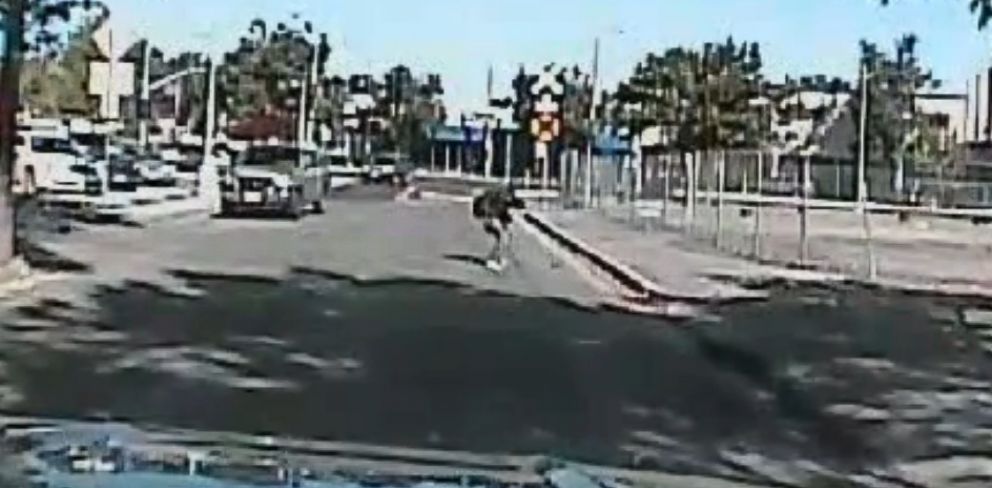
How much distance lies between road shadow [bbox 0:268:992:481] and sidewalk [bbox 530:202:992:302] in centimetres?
429

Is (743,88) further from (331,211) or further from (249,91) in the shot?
(331,211)

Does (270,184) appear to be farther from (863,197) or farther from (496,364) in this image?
(496,364)

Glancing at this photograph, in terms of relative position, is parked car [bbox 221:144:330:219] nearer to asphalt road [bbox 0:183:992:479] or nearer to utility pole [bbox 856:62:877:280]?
utility pole [bbox 856:62:877:280]

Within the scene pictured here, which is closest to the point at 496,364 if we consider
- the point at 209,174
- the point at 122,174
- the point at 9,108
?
the point at 9,108

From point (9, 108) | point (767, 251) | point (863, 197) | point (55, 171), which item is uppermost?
point (9, 108)

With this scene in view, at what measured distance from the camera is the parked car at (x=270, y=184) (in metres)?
53.1

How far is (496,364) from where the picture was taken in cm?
1884

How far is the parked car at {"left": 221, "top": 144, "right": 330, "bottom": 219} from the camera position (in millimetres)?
53094

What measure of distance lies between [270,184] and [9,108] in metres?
26.9

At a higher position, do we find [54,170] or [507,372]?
[54,170]

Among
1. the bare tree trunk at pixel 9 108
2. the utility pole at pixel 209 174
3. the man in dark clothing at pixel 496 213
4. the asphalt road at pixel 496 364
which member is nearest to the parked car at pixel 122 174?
the utility pole at pixel 209 174

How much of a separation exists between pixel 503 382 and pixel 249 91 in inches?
4272

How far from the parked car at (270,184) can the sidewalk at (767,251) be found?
5891 millimetres

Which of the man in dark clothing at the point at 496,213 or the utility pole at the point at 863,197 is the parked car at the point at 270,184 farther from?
the man in dark clothing at the point at 496,213
